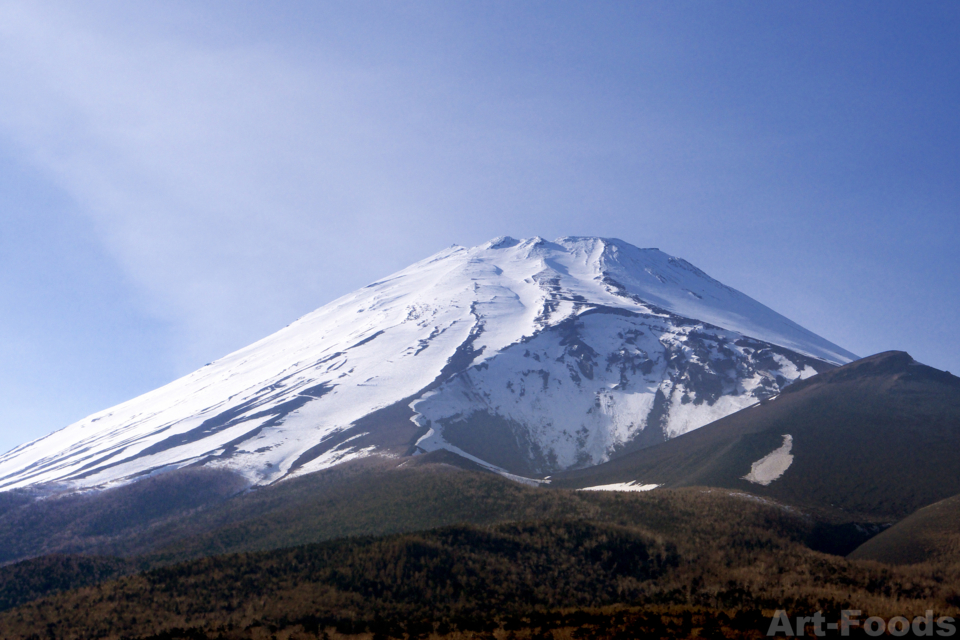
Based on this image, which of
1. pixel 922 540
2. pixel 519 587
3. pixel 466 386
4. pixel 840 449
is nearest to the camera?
pixel 519 587

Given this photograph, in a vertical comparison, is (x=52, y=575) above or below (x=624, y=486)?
above

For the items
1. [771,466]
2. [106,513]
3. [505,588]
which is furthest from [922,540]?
[106,513]

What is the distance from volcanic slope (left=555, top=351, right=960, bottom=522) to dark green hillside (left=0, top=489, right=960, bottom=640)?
11.9m

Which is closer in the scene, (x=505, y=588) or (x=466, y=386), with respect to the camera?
(x=505, y=588)

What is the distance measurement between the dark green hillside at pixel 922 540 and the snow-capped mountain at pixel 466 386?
44.6m

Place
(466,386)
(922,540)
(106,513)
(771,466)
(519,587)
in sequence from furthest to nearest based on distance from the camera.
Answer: (466,386) < (106,513) < (771,466) < (922,540) < (519,587)

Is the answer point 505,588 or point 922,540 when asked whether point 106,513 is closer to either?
point 505,588

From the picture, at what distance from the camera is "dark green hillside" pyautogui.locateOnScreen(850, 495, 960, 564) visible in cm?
2677

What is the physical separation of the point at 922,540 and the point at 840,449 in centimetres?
1983

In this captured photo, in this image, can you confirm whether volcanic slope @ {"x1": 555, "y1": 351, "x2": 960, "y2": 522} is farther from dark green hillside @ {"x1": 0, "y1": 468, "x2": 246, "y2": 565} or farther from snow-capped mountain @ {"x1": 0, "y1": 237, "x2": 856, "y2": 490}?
dark green hillside @ {"x1": 0, "y1": 468, "x2": 246, "y2": 565}

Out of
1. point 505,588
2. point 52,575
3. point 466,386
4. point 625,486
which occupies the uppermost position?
point 466,386

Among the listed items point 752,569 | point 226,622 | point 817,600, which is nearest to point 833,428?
point 752,569

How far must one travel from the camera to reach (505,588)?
2484cm

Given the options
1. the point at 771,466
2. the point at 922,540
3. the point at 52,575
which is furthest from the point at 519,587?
the point at 771,466
